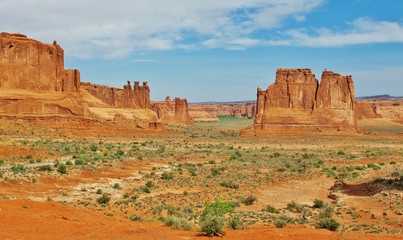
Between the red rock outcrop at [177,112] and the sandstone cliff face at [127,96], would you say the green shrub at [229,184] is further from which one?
the red rock outcrop at [177,112]

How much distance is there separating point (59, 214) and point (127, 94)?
9208cm

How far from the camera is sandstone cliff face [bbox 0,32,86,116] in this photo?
178ft

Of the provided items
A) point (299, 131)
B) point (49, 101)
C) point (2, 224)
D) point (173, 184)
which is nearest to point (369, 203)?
point (173, 184)

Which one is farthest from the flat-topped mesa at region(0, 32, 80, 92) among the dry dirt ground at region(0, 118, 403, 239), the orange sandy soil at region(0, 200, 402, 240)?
the orange sandy soil at region(0, 200, 402, 240)

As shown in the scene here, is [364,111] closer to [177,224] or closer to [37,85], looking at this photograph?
[37,85]

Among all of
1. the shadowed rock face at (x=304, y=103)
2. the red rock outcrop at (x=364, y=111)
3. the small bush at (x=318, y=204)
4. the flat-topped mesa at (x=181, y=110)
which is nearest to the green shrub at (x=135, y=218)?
the small bush at (x=318, y=204)

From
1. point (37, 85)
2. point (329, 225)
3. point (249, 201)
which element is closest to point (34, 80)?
point (37, 85)

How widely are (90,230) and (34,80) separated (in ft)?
163

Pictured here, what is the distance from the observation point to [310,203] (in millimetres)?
20672

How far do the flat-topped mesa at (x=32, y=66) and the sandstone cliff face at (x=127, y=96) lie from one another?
4104cm

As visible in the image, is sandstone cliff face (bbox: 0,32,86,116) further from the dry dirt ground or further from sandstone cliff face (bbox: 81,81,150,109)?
sandstone cliff face (bbox: 81,81,150,109)

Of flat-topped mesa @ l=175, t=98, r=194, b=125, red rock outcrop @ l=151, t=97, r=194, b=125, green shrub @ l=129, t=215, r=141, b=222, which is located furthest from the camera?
flat-topped mesa @ l=175, t=98, r=194, b=125

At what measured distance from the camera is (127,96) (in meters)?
104

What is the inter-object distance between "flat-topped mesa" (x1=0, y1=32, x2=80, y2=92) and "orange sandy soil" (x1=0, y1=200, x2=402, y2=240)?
45823mm
